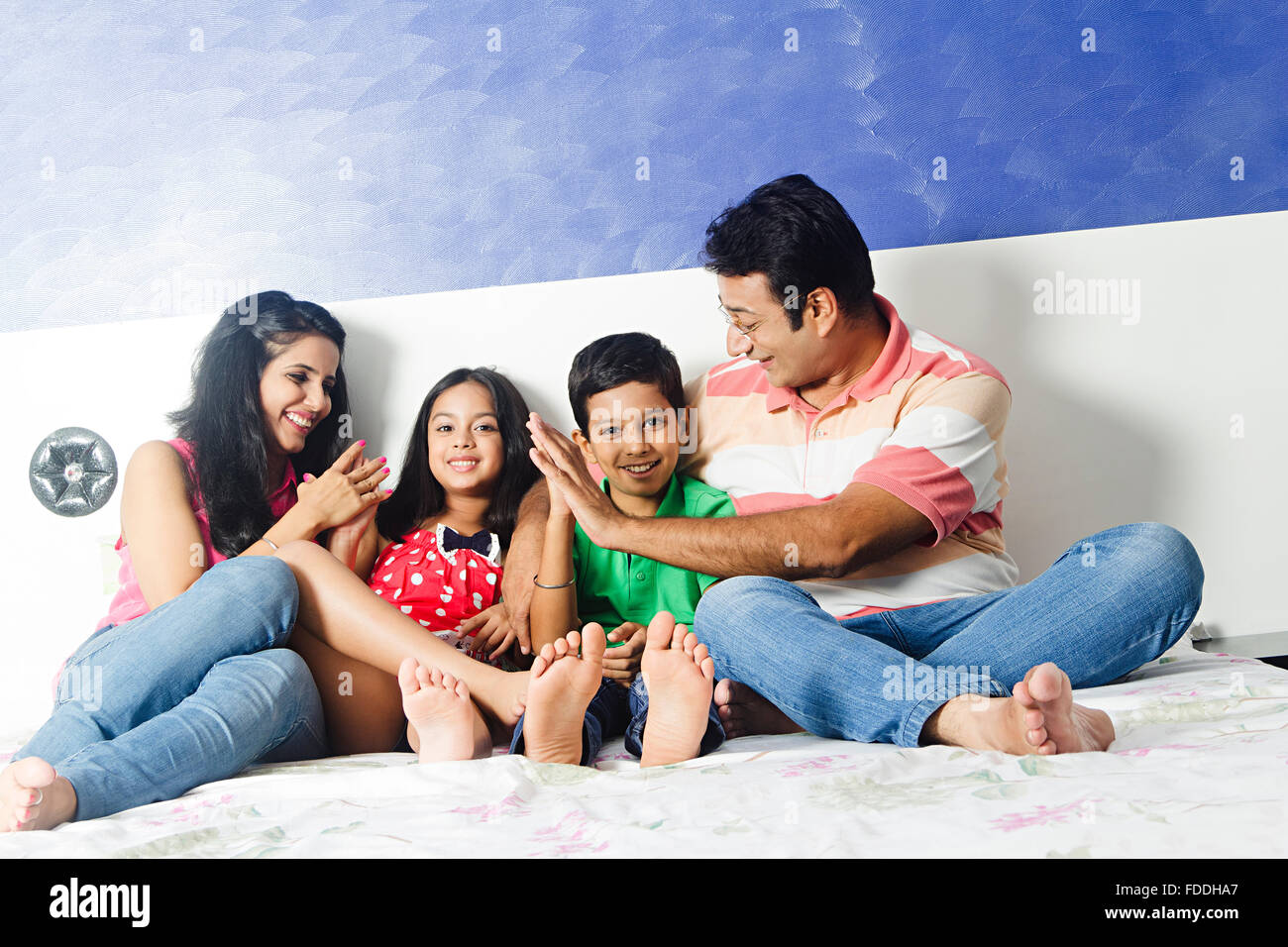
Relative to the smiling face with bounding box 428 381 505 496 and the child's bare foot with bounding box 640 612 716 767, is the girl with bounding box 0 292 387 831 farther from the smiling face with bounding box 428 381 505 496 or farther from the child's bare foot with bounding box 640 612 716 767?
the child's bare foot with bounding box 640 612 716 767

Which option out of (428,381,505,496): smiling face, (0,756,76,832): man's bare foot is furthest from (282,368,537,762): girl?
(0,756,76,832): man's bare foot

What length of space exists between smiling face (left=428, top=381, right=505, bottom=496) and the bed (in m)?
0.60

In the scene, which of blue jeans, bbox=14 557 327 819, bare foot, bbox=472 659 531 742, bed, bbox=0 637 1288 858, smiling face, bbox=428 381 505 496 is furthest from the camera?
smiling face, bbox=428 381 505 496

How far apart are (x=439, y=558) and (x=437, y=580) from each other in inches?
1.7

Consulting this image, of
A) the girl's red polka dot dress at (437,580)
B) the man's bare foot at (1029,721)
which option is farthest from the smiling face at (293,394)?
the man's bare foot at (1029,721)

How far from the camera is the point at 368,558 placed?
1536mm

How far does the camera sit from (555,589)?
4.56 ft

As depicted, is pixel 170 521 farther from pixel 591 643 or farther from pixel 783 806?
pixel 783 806

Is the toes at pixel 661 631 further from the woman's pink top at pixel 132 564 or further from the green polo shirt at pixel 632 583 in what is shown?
the woman's pink top at pixel 132 564

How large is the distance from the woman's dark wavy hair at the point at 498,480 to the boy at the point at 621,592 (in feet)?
0.34

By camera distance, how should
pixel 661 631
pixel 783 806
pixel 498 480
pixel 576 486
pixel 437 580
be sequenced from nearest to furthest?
pixel 783 806 → pixel 661 631 → pixel 576 486 → pixel 437 580 → pixel 498 480

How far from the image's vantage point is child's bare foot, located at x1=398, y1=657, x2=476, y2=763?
1075mm

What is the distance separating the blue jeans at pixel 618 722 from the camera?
1.10 meters

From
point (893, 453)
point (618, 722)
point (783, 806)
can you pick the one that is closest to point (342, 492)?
point (618, 722)
